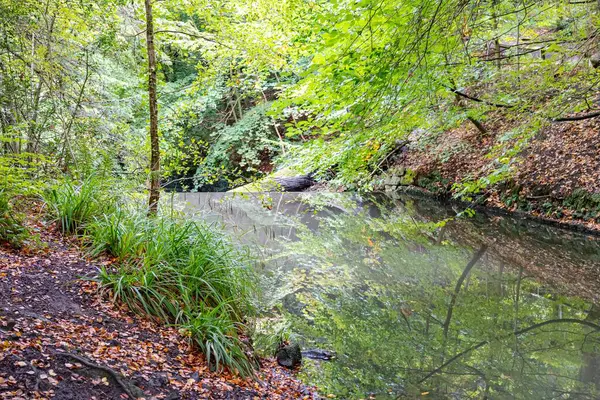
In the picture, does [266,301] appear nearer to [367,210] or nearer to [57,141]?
[57,141]

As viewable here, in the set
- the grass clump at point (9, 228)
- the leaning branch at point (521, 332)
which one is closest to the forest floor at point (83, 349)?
the grass clump at point (9, 228)

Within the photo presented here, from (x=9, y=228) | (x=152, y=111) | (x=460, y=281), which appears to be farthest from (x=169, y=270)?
(x=460, y=281)

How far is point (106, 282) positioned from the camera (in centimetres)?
384

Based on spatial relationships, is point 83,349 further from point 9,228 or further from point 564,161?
point 564,161

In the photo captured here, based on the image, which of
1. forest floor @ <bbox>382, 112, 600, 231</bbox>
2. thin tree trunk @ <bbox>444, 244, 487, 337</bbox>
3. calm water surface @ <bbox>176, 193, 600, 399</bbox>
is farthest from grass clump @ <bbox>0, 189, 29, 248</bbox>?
forest floor @ <bbox>382, 112, 600, 231</bbox>

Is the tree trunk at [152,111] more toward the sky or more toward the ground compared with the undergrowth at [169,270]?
more toward the sky

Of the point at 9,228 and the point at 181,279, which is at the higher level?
the point at 9,228

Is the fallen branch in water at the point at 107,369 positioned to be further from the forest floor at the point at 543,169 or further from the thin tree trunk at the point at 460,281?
the forest floor at the point at 543,169

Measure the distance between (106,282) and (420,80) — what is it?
132 inches

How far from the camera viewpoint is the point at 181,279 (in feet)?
13.8

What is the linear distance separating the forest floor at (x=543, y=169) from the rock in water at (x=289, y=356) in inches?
209

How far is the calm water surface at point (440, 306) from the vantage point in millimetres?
4445

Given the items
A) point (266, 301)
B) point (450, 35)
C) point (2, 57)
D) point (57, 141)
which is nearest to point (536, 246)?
point (266, 301)

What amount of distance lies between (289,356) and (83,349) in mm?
2268
